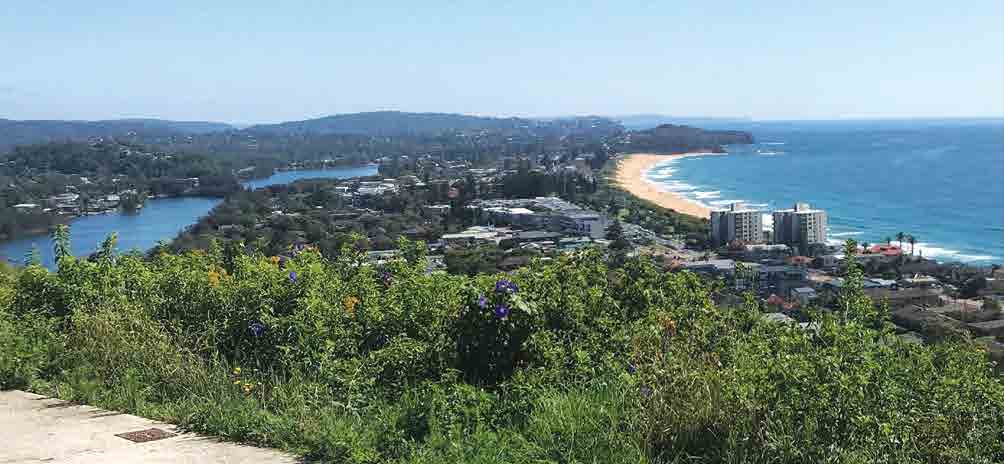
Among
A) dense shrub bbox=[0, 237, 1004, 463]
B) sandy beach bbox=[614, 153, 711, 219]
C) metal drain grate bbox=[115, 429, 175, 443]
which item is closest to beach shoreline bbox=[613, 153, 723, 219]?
sandy beach bbox=[614, 153, 711, 219]

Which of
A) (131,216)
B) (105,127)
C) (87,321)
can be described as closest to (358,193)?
(131,216)

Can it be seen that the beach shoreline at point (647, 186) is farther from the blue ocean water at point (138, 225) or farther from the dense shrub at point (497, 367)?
the dense shrub at point (497, 367)

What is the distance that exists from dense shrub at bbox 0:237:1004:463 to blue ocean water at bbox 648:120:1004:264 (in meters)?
27.3

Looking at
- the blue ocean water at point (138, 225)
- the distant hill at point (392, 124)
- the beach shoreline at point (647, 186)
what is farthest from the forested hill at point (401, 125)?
the blue ocean water at point (138, 225)

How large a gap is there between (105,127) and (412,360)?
11242 cm

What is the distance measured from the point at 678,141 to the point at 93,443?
104699mm

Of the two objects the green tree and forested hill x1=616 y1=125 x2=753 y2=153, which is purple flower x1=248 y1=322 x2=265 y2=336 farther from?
forested hill x1=616 y1=125 x2=753 y2=153

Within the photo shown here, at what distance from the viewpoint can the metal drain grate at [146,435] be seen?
3.43 meters

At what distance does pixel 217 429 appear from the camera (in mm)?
3477

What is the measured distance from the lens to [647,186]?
5731 centimetres

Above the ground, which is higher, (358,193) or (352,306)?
(352,306)

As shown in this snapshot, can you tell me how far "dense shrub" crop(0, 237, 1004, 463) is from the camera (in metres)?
2.84

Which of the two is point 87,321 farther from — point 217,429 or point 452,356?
point 452,356

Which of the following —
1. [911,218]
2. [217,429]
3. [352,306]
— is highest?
[352,306]
